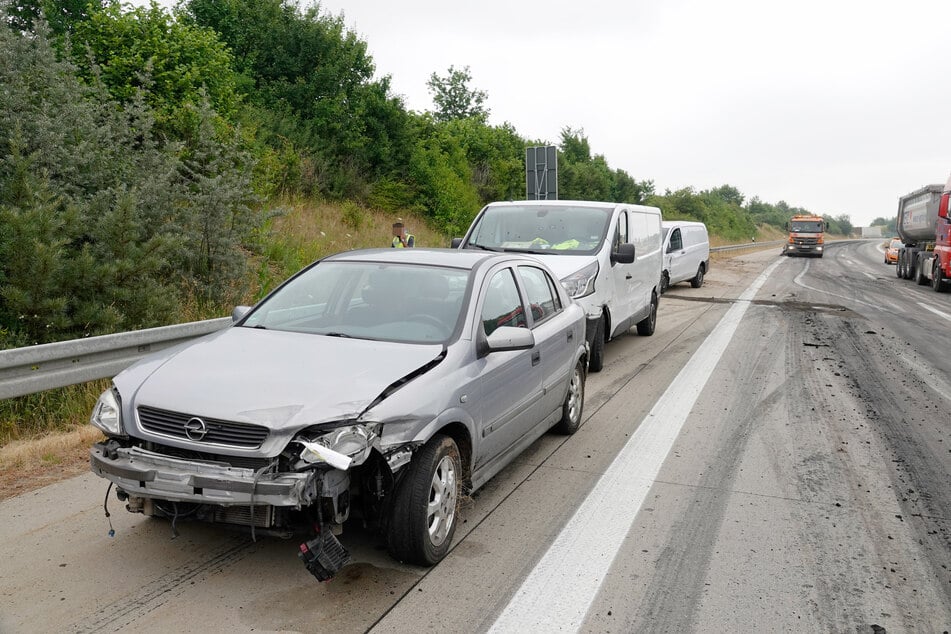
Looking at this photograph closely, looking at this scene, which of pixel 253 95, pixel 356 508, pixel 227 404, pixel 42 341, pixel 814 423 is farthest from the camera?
pixel 253 95

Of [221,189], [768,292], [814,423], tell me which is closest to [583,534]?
[814,423]

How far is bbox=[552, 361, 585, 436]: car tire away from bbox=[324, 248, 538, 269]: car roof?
1.41 metres

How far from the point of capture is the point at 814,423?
6.95 metres

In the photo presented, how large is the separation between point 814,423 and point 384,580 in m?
4.89

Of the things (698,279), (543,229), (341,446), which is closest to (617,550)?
(341,446)

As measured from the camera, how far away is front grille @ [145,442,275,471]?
132 inches

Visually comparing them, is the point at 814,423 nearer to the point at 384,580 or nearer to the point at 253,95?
the point at 384,580

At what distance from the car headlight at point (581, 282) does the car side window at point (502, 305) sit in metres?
3.34

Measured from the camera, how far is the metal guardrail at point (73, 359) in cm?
550

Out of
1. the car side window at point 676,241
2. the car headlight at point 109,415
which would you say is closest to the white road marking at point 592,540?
the car headlight at point 109,415

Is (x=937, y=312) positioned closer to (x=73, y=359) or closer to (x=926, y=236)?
(x=926, y=236)

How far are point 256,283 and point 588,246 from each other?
6135 mm

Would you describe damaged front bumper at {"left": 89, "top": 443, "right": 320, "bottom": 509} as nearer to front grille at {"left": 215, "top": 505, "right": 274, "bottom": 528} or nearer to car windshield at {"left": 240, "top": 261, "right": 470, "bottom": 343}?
front grille at {"left": 215, "top": 505, "right": 274, "bottom": 528}

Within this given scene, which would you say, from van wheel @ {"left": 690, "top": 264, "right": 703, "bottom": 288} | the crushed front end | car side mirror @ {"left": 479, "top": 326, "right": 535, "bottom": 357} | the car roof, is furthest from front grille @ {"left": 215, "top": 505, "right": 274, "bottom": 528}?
van wheel @ {"left": 690, "top": 264, "right": 703, "bottom": 288}
